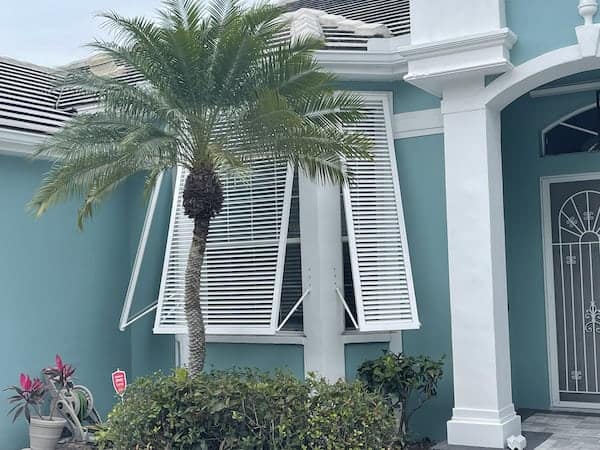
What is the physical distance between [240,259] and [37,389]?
2.91 metres

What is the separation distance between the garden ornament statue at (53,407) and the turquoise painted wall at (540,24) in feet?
21.7

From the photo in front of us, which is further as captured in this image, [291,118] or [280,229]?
[280,229]

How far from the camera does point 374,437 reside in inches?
313

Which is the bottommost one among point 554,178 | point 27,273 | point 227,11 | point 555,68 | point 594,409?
point 594,409

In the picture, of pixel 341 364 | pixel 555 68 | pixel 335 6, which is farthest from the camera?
pixel 335 6

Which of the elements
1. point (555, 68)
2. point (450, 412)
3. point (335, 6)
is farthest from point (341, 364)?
point (335, 6)

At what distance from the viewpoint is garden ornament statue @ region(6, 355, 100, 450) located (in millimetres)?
9977

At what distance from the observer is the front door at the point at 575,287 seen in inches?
405

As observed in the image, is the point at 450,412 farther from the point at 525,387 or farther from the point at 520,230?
the point at 520,230

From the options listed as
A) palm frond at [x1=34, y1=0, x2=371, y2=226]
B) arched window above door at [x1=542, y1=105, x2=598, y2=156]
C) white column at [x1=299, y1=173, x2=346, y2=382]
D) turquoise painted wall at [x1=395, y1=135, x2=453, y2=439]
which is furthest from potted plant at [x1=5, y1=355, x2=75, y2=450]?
arched window above door at [x1=542, y1=105, x2=598, y2=156]

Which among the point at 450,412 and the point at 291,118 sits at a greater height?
the point at 291,118

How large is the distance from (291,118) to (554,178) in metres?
3.97

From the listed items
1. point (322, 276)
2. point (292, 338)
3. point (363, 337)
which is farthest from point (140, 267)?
point (363, 337)

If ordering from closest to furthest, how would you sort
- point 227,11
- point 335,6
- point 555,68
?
1. point 555,68
2. point 227,11
3. point 335,6
